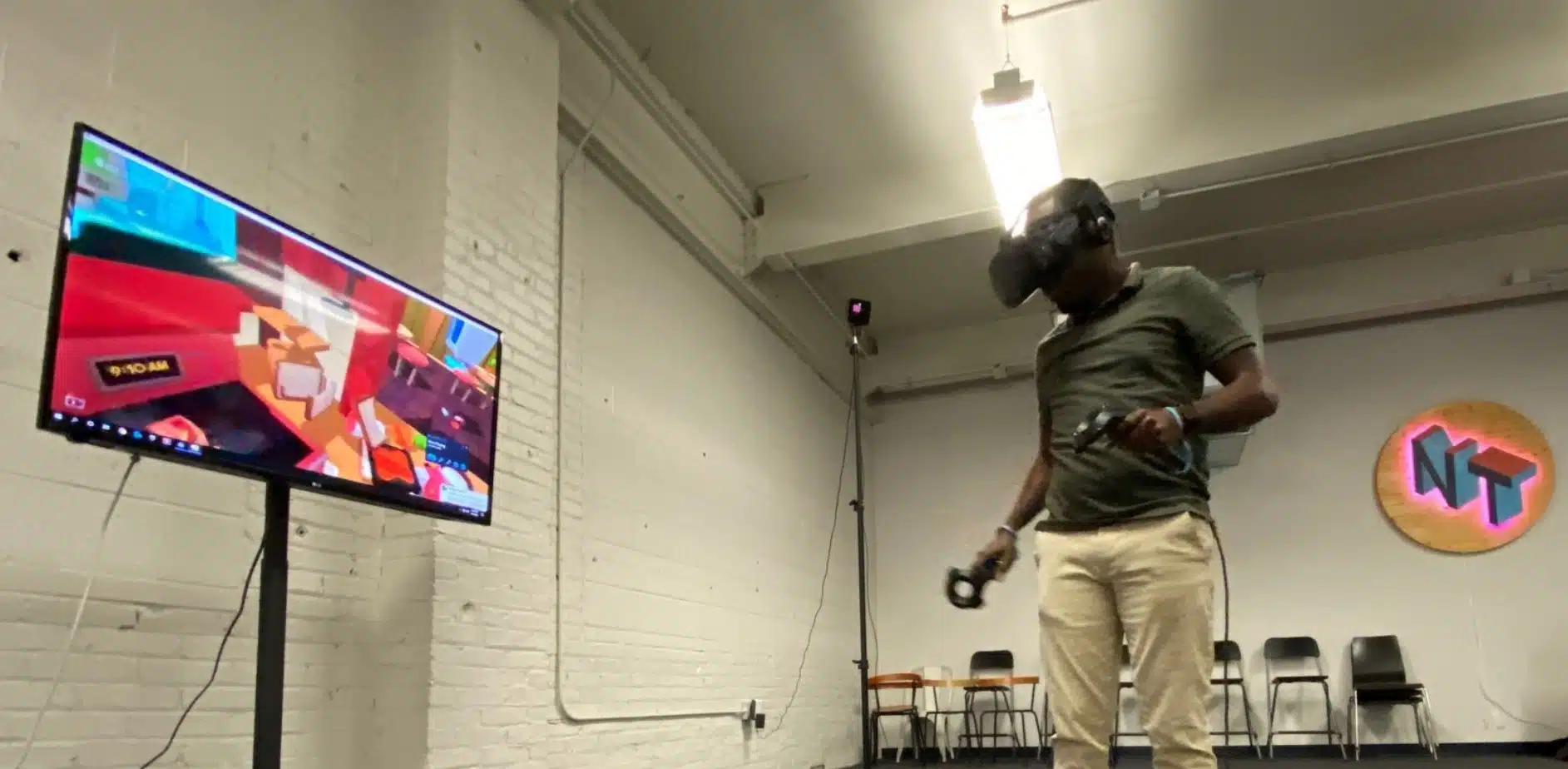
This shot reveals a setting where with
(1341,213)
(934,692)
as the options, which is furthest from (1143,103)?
(934,692)

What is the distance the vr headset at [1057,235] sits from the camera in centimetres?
189

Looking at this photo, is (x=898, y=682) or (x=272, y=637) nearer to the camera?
(x=272, y=637)

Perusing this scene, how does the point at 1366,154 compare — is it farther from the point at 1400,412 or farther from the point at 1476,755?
the point at 1476,755

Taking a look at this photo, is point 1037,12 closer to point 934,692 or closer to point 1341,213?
point 1341,213

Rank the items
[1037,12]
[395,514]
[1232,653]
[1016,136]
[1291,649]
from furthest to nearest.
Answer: [1232,653]
[1291,649]
[1037,12]
[1016,136]
[395,514]

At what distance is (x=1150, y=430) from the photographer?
5.26 ft

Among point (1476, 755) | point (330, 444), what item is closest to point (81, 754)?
point (330, 444)

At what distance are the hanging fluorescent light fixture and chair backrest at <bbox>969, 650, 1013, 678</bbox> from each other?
3416 millimetres

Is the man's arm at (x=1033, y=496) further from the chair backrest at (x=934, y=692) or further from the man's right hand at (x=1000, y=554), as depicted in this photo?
the chair backrest at (x=934, y=692)

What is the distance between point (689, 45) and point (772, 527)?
8.30ft

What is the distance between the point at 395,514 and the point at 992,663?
4.93 m

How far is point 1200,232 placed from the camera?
617 cm

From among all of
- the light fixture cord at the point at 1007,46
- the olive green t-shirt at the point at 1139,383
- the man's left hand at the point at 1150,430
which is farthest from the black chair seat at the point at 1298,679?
the man's left hand at the point at 1150,430

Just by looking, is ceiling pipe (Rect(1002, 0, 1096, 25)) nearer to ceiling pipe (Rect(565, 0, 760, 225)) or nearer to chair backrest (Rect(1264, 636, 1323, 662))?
ceiling pipe (Rect(565, 0, 760, 225))
